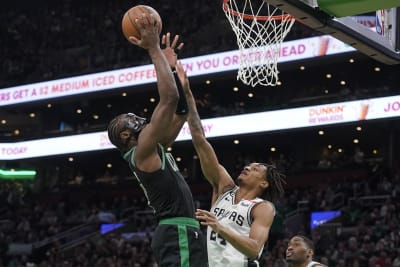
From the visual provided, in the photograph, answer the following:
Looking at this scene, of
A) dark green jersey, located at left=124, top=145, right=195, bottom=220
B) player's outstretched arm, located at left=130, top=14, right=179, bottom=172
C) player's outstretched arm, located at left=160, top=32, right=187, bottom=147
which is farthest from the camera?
player's outstretched arm, located at left=160, top=32, right=187, bottom=147

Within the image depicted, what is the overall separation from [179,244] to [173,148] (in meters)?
21.6

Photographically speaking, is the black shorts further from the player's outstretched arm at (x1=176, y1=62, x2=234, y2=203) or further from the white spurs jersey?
the player's outstretched arm at (x1=176, y1=62, x2=234, y2=203)

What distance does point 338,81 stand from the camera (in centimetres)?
2291

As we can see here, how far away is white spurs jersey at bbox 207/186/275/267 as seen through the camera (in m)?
4.52

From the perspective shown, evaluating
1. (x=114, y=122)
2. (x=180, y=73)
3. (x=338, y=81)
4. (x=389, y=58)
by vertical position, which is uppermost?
(x=338, y=81)

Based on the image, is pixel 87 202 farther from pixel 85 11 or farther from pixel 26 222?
pixel 85 11

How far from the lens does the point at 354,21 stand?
18.6 ft

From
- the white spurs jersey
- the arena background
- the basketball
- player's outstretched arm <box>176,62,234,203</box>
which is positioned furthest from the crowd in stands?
the basketball

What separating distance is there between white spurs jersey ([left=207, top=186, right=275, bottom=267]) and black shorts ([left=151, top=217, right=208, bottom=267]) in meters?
0.61

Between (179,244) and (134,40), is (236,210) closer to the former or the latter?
(179,244)

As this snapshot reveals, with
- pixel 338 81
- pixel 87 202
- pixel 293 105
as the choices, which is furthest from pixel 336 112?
pixel 87 202

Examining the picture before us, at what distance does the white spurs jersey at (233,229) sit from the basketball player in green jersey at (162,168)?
58cm

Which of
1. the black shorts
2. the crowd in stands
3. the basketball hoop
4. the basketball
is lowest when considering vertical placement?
the black shorts

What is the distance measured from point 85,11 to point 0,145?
6.70 m
